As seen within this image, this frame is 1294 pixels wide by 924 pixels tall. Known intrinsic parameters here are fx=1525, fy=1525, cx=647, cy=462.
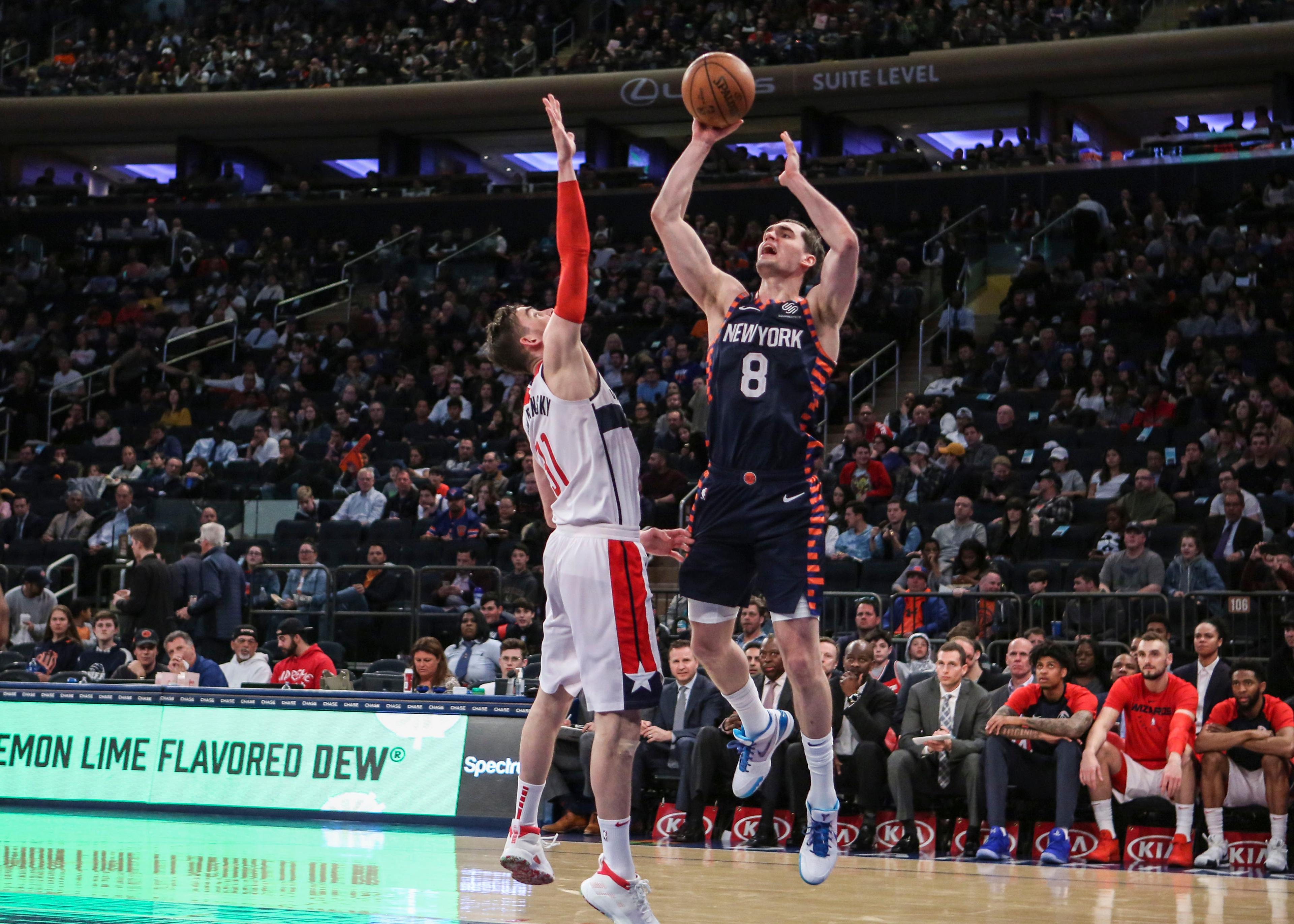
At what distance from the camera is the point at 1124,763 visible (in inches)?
447

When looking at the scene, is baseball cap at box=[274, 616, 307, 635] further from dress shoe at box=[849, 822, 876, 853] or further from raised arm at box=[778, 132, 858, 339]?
raised arm at box=[778, 132, 858, 339]

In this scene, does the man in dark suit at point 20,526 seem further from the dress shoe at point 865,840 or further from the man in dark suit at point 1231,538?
the man in dark suit at point 1231,538

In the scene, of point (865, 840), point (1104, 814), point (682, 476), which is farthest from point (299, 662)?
point (1104, 814)

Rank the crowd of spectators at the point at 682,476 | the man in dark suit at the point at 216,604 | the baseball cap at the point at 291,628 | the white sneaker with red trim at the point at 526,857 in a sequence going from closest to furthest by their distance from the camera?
the white sneaker with red trim at the point at 526,857 → the crowd of spectators at the point at 682,476 → the baseball cap at the point at 291,628 → the man in dark suit at the point at 216,604

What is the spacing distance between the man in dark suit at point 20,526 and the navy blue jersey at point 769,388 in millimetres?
16051

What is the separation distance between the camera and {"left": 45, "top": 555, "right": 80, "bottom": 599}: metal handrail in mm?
18453

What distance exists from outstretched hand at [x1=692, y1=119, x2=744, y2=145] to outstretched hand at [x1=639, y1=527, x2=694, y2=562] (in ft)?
5.64

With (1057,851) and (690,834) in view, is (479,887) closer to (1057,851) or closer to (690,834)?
(690,834)

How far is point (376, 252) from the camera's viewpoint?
95.1 ft

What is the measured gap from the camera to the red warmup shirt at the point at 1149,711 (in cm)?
1123

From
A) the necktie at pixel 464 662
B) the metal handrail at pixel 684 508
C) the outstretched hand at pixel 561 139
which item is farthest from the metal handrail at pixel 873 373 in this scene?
the outstretched hand at pixel 561 139

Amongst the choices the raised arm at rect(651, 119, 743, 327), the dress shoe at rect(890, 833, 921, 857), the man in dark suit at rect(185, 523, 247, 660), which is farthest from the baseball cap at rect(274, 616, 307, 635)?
the raised arm at rect(651, 119, 743, 327)

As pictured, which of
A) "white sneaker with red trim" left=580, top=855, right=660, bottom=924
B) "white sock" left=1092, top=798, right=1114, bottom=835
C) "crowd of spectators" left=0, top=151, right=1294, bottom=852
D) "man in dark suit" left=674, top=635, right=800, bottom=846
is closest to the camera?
"white sneaker with red trim" left=580, top=855, right=660, bottom=924

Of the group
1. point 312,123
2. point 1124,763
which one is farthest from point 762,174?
point 1124,763
